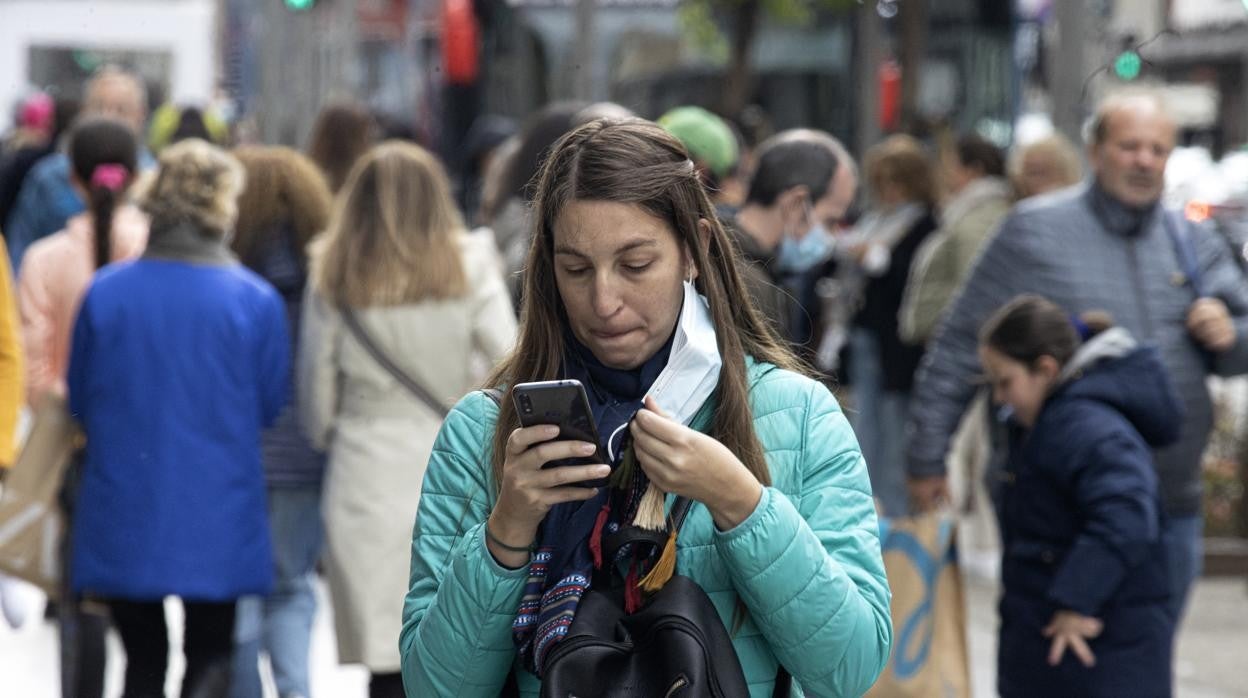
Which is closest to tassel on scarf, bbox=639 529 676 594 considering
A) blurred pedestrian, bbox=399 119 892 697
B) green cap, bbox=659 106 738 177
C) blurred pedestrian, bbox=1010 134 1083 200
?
blurred pedestrian, bbox=399 119 892 697

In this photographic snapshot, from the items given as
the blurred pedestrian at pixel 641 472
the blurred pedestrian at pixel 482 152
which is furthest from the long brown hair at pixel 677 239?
the blurred pedestrian at pixel 482 152

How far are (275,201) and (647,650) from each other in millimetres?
4541

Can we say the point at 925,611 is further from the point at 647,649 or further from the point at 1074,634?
the point at 647,649

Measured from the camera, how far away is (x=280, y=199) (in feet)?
22.5

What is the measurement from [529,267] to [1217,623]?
645 centimetres

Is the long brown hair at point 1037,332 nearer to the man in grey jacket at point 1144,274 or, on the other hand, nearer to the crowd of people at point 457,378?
the crowd of people at point 457,378

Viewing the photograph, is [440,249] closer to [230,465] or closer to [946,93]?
[230,465]

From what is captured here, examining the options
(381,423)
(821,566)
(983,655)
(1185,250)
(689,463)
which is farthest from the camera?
(983,655)

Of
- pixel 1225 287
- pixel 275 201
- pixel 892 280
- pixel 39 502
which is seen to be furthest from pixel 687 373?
pixel 892 280

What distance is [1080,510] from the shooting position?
4.95m

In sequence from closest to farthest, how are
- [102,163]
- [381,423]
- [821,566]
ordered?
[821,566], [381,423], [102,163]

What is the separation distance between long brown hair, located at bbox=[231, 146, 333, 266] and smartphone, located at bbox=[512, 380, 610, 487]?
14.7 ft

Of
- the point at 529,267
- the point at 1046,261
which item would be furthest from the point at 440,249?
the point at 529,267

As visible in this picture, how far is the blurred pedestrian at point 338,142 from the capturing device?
8141mm
